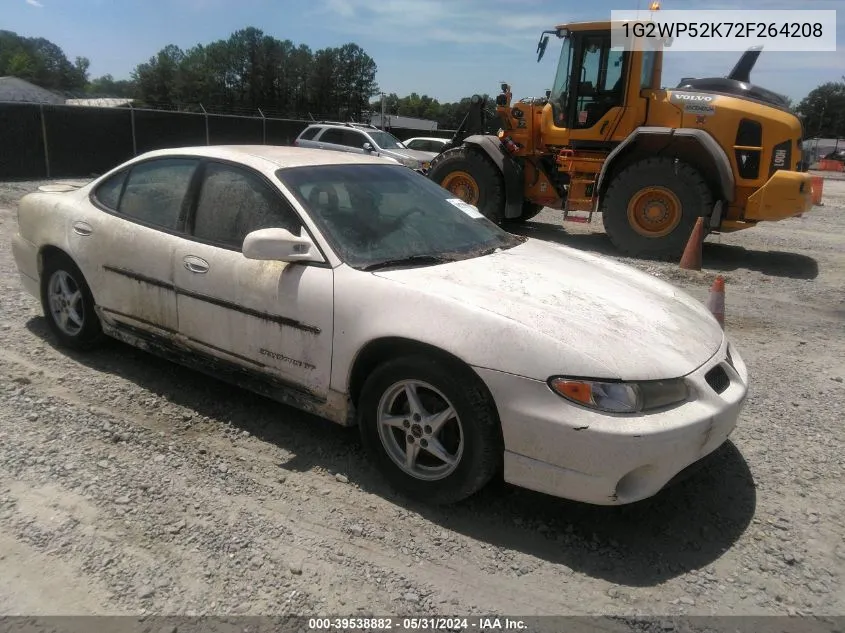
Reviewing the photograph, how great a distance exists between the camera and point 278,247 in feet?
10.2

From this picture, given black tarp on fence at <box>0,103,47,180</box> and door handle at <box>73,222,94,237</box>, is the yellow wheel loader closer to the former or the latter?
door handle at <box>73,222,94,237</box>

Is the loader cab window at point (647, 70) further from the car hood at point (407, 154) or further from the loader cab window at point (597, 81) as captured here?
the car hood at point (407, 154)

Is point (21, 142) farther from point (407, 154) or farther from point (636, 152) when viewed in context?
point (636, 152)

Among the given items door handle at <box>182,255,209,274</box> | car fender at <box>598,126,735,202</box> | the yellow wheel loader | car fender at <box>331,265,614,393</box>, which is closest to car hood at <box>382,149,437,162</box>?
the yellow wheel loader

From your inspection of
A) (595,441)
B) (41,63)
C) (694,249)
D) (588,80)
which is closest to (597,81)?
(588,80)

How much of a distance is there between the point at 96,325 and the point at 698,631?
3969mm

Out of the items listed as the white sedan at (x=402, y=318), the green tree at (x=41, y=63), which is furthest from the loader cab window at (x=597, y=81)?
the green tree at (x=41, y=63)

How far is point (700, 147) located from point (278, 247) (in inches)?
305

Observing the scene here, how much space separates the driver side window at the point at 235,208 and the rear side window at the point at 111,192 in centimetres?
85

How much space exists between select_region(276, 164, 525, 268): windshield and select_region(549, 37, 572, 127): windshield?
6.92m

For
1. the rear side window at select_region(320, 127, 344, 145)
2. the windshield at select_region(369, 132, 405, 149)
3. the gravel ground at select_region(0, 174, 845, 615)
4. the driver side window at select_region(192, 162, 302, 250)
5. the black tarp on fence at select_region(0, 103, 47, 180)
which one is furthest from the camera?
the rear side window at select_region(320, 127, 344, 145)

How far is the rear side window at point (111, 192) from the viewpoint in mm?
4232

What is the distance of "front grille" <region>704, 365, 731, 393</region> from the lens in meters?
2.80

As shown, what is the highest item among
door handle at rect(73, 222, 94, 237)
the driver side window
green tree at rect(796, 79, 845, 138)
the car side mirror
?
green tree at rect(796, 79, 845, 138)
